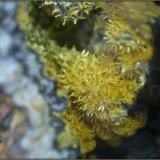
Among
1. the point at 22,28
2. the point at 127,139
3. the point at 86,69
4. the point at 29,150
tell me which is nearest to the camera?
the point at 29,150

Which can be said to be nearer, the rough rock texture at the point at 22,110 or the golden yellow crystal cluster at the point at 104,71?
the rough rock texture at the point at 22,110

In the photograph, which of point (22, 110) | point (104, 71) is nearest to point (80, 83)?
point (104, 71)

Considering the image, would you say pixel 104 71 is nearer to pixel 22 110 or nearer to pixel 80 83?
pixel 80 83

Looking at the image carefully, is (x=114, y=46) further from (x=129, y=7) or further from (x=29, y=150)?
(x=29, y=150)

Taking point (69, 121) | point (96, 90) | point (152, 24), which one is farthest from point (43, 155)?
point (152, 24)

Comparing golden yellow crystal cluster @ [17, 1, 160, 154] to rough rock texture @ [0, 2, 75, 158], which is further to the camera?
golden yellow crystal cluster @ [17, 1, 160, 154]

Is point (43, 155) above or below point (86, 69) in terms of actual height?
below
